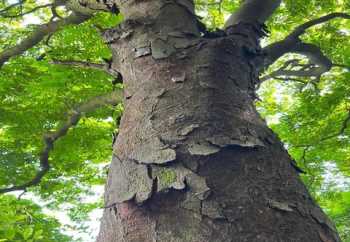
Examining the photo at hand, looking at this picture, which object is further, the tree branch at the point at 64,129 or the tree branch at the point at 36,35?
the tree branch at the point at 36,35

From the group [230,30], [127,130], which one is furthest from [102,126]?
[127,130]

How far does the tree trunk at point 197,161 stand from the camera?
1.03m

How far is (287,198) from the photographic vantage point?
110 centimetres

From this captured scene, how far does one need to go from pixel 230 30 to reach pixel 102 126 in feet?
12.8

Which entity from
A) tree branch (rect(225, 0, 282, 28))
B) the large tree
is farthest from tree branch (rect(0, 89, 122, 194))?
the large tree

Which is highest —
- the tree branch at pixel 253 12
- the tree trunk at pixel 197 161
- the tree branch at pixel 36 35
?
the tree branch at pixel 36 35

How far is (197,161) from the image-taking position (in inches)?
45.8

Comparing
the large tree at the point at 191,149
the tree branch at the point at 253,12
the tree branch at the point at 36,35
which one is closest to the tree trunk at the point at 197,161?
the large tree at the point at 191,149

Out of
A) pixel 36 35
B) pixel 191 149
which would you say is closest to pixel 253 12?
pixel 191 149

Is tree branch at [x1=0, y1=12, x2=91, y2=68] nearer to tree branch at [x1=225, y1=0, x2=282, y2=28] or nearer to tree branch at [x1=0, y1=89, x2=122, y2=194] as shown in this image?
tree branch at [x1=0, y1=89, x2=122, y2=194]

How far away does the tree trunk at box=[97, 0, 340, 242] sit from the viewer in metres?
1.03

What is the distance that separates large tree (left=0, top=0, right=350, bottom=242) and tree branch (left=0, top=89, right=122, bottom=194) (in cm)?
191

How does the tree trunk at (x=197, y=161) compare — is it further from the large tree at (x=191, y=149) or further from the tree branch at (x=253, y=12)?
the tree branch at (x=253, y=12)

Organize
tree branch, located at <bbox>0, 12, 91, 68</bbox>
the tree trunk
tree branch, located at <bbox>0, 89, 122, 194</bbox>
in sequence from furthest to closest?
tree branch, located at <bbox>0, 12, 91, 68</bbox> < tree branch, located at <bbox>0, 89, 122, 194</bbox> < the tree trunk
